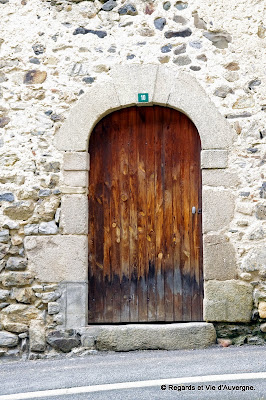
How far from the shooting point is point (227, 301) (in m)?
4.77

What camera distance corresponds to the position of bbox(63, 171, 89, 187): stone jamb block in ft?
16.2

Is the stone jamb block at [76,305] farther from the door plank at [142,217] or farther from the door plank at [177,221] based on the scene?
the door plank at [177,221]

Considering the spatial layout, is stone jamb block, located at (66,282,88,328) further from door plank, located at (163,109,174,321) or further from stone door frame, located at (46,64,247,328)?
door plank, located at (163,109,174,321)

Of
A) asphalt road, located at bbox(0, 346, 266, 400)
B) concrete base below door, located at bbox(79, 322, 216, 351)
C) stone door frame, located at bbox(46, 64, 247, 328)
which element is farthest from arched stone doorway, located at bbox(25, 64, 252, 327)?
asphalt road, located at bbox(0, 346, 266, 400)

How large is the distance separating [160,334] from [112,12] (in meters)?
3.20

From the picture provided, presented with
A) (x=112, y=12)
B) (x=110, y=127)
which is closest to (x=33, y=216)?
(x=110, y=127)

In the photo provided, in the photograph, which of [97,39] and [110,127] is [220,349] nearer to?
[110,127]

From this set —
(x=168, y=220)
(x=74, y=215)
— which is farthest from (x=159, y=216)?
(x=74, y=215)

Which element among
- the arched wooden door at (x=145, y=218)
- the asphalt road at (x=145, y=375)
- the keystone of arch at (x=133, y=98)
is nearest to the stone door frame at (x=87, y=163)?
the keystone of arch at (x=133, y=98)

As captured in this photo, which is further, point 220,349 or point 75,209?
point 75,209

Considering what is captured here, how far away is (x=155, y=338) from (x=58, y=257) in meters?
1.19

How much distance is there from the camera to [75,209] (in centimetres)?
492

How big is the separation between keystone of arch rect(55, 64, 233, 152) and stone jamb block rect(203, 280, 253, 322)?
1.50 m

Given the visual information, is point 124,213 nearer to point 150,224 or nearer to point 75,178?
point 150,224
